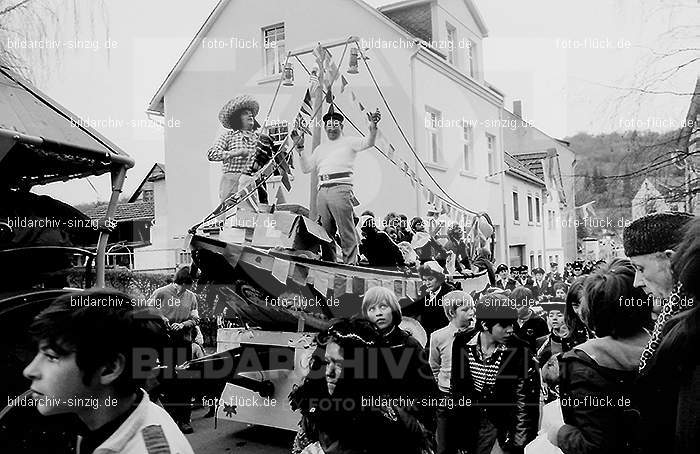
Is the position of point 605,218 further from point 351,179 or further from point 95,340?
point 95,340

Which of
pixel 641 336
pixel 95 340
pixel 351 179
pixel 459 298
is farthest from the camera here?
pixel 351 179

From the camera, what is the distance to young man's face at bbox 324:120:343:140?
5.31 meters

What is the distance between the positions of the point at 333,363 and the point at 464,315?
192 cm

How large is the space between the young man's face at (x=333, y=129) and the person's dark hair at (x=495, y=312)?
2489 mm

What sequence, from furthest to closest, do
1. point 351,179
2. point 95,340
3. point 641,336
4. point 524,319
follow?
point 351,179 < point 524,319 < point 641,336 < point 95,340

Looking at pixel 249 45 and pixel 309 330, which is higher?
pixel 249 45

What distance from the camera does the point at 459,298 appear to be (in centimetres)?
390

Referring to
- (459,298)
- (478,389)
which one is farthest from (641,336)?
(459,298)

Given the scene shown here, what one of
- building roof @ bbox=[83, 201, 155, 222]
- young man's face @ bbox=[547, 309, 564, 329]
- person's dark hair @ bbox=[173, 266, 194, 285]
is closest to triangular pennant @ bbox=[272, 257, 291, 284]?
person's dark hair @ bbox=[173, 266, 194, 285]

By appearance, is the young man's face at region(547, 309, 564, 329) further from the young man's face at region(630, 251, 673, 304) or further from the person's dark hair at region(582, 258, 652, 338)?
the young man's face at region(630, 251, 673, 304)

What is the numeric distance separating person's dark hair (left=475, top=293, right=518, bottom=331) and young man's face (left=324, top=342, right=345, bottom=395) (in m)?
1.52

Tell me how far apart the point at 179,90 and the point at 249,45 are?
1133 mm

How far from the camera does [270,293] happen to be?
4688mm

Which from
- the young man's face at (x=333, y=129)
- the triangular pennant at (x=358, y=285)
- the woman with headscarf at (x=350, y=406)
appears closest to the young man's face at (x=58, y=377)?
the woman with headscarf at (x=350, y=406)
